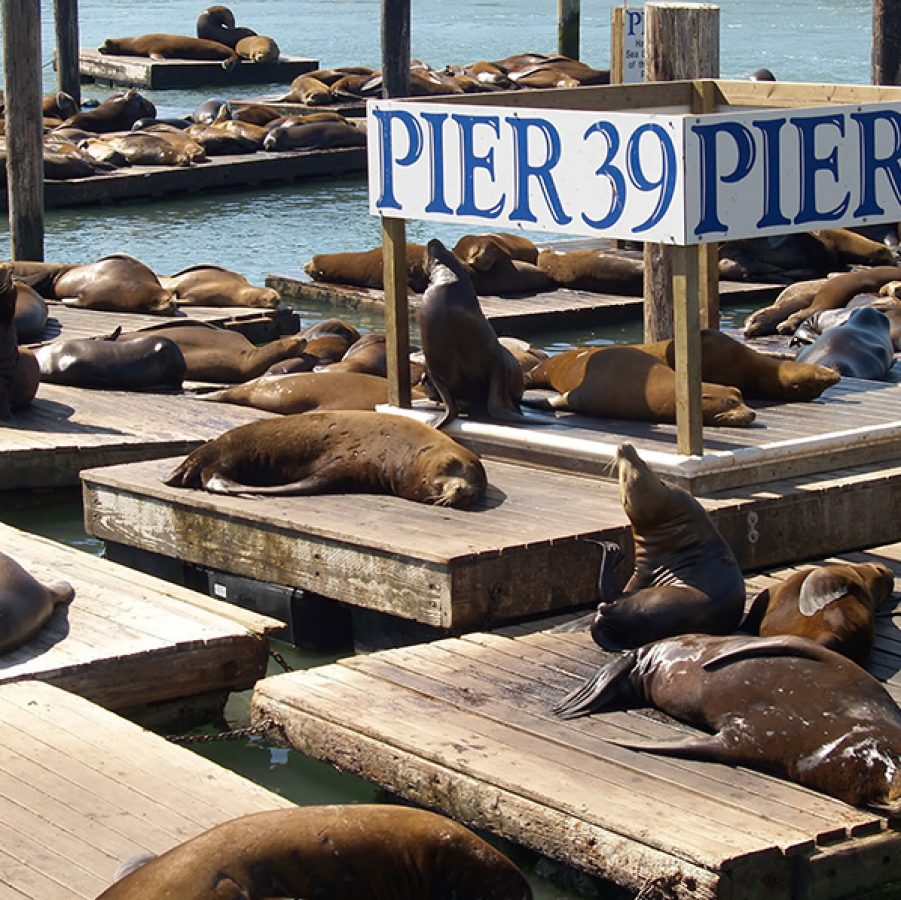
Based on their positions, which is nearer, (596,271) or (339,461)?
(339,461)

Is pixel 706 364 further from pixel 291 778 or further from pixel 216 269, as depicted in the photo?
pixel 216 269

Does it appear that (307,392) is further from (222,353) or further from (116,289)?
(116,289)

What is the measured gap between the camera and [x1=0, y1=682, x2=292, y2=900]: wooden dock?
395cm

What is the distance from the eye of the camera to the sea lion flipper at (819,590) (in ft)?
16.8

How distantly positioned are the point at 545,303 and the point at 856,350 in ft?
13.5

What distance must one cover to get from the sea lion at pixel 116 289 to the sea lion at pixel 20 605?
5931 millimetres

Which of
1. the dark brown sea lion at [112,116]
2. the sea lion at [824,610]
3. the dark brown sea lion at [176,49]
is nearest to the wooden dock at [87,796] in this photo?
the sea lion at [824,610]

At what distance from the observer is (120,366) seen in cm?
927

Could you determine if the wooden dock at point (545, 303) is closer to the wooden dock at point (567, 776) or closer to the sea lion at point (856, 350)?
the sea lion at point (856, 350)

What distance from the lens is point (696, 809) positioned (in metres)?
4.20

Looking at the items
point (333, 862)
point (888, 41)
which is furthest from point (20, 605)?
point (888, 41)

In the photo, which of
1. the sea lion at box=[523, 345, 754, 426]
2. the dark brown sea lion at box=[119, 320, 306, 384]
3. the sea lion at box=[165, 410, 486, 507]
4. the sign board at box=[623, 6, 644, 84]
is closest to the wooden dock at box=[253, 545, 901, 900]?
the sea lion at box=[165, 410, 486, 507]

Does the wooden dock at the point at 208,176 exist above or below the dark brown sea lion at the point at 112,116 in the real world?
below

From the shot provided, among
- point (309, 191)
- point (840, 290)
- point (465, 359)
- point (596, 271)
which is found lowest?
point (309, 191)
